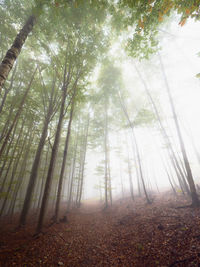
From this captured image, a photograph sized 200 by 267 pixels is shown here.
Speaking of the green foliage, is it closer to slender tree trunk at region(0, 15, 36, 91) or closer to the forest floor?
the forest floor

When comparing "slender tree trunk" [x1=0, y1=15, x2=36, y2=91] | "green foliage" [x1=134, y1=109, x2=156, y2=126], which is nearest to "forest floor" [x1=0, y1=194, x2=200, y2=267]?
"slender tree trunk" [x1=0, y1=15, x2=36, y2=91]

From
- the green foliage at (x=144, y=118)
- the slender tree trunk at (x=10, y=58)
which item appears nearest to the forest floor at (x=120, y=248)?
the slender tree trunk at (x=10, y=58)

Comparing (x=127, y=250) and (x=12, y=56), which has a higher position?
(x=12, y=56)

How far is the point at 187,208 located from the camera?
6.05 m

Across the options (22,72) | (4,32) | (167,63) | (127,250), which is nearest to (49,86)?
(22,72)

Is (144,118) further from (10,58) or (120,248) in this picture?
(10,58)

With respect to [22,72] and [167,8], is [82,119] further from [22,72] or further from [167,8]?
[167,8]

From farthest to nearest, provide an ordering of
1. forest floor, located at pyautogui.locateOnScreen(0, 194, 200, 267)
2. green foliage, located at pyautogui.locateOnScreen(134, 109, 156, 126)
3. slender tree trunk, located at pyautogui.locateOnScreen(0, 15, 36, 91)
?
green foliage, located at pyautogui.locateOnScreen(134, 109, 156, 126) < forest floor, located at pyautogui.locateOnScreen(0, 194, 200, 267) < slender tree trunk, located at pyautogui.locateOnScreen(0, 15, 36, 91)

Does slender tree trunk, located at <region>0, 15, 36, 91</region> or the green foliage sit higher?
the green foliage

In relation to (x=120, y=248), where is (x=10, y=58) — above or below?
above

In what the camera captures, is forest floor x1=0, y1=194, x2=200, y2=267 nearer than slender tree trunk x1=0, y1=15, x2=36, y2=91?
No

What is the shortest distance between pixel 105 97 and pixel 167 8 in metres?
11.1

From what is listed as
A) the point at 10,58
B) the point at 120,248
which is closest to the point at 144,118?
the point at 120,248

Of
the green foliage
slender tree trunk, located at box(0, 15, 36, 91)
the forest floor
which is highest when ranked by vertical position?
the green foliage
